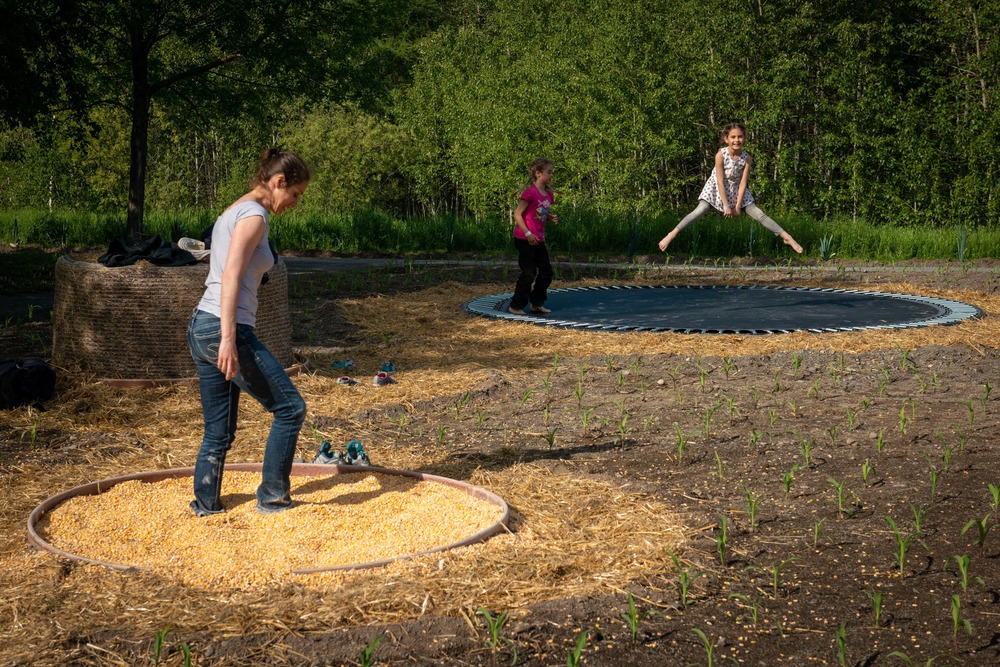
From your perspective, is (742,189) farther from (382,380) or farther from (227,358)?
(227,358)

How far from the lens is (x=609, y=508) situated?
420cm

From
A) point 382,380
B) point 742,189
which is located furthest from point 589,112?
point 382,380

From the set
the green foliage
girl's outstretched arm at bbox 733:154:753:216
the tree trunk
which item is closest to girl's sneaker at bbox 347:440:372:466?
girl's outstretched arm at bbox 733:154:753:216

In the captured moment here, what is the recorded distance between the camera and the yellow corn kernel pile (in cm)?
356

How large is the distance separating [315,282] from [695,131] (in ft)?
53.4

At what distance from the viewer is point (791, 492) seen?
438cm

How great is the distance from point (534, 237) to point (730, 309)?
91.1 inches

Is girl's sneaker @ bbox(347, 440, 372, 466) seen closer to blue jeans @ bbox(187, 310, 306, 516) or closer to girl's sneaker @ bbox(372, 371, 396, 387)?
blue jeans @ bbox(187, 310, 306, 516)

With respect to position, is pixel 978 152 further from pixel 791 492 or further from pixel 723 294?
pixel 791 492

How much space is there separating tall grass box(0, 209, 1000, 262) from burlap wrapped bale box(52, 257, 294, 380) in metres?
8.37

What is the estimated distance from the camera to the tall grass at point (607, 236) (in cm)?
1661

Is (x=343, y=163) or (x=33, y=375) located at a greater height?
(x=343, y=163)

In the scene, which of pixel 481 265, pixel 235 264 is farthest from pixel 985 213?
pixel 235 264

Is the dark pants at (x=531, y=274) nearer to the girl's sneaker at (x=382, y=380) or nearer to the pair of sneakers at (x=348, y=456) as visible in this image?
the girl's sneaker at (x=382, y=380)
